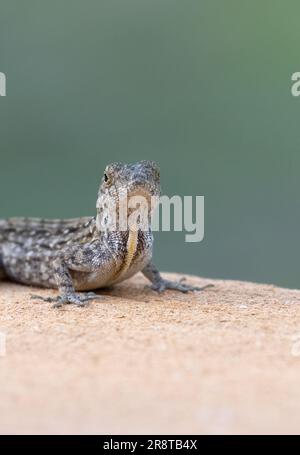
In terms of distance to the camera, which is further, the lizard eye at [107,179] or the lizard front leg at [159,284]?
the lizard front leg at [159,284]

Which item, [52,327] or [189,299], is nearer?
[52,327]

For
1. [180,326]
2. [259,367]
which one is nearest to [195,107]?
[180,326]

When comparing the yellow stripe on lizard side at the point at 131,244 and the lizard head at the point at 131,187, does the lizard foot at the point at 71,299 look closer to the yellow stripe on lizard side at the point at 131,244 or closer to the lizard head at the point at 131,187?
the yellow stripe on lizard side at the point at 131,244

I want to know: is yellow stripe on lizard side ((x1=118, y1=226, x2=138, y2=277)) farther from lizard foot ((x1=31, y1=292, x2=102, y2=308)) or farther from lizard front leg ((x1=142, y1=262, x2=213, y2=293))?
lizard front leg ((x1=142, y1=262, x2=213, y2=293))

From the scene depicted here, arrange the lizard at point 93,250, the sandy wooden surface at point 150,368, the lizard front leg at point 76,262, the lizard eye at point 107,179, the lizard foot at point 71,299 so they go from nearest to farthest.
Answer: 1. the sandy wooden surface at point 150,368
2. the lizard foot at point 71,299
3. the lizard at point 93,250
4. the lizard eye at point 107,179
5. the lizard front leg at point 76,262

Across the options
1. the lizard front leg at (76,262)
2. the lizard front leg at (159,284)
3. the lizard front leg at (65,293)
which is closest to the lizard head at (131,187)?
the lizard front leg at (76,262)
